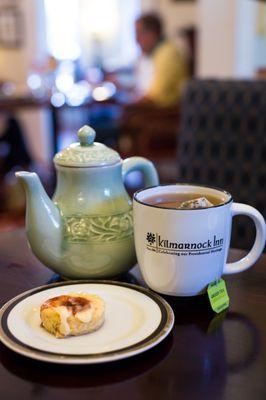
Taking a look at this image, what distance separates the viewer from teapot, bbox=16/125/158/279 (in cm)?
75

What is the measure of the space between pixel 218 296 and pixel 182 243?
9 centimetres

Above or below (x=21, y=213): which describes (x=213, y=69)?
above

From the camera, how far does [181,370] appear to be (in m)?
0.54

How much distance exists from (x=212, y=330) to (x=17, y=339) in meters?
0.22

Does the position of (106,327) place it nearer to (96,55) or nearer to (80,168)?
(80,168)

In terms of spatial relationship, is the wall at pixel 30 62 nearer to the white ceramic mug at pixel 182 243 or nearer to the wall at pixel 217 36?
the wall at pixel 217 36

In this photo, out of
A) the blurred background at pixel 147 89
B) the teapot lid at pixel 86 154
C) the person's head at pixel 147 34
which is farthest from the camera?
the person's head at pixel 147 34

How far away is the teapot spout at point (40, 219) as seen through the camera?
2.43 feet

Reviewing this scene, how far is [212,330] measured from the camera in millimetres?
629

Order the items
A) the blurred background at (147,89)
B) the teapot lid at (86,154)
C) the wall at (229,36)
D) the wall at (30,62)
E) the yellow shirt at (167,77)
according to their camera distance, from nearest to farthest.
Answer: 1. the teapot lid at (86,154)
2. the blurred background at (147,89)
3. the wall at (229,36)
4. the yellow shirt at (167,77)
5. the wall at (30,62)

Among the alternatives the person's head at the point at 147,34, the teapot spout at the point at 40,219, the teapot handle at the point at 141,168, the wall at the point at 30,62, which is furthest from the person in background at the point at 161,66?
the teapot spout at the point at 40,219

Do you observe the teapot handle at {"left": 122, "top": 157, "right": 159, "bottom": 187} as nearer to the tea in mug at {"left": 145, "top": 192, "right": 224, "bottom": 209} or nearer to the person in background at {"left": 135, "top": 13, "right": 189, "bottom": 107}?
the tea in mug at {"left": 145, "top": 192, "right": 224, "bottom": 209}

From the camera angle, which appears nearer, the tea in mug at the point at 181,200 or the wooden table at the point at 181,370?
the wooden table at the point at 181,370

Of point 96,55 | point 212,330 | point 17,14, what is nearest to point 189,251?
point 212,330
